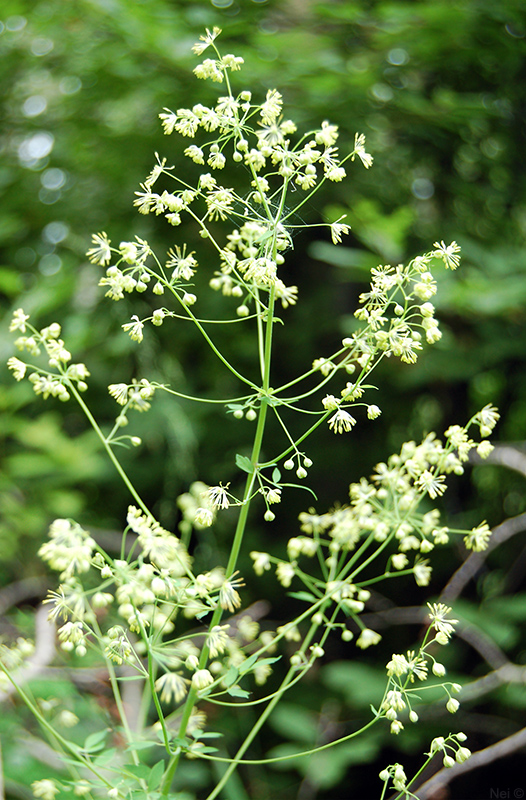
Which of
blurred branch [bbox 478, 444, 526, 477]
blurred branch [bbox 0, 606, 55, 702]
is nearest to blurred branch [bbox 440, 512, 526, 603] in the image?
blurred branch [bbox 478, 444, 526, 477]

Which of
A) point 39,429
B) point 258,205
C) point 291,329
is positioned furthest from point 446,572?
point 258,205

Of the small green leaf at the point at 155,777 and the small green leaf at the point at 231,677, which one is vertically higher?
the small green leaf at the point at 231,677

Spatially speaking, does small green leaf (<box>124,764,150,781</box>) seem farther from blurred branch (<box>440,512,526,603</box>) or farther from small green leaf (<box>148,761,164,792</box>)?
blurred branch (<box>440,512,526,603</box>)

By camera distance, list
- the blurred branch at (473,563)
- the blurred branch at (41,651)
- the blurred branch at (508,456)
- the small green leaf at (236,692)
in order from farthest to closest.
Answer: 1. the blurred branch at (508,456)
2. the blurred branch at (473,563)
3. the blurred branch at (41,651)
4. the small green leaf at (236,692)

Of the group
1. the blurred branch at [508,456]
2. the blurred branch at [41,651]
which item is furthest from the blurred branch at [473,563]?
the blurred branch at [41,651]

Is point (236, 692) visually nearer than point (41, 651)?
Yes

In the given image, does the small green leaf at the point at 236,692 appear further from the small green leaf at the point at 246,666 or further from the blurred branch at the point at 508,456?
the blurred branch at the point at 508,456

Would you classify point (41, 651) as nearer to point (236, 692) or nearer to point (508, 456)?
point (236, 692)

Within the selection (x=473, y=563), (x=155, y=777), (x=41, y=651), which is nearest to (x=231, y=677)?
(x=155, y=777)

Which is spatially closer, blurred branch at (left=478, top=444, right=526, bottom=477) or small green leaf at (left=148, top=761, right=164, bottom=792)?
small green leaf at (left=148, top=761, right=164, bottom=792)

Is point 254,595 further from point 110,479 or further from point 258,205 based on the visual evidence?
point 258,205

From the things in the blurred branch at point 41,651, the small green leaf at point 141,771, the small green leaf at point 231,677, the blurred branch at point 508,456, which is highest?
the small green leaf at point 231,677
